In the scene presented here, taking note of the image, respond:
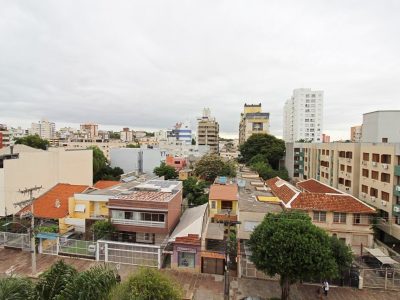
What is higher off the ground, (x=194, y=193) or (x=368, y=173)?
(x=368, y=173)

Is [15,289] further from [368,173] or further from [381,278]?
[368,173]

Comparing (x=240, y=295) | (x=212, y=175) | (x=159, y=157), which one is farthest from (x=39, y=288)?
(x=159, y=157)

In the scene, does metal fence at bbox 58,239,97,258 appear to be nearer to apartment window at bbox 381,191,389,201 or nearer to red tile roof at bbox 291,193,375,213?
red tile roof at bbox 291,193,375,213

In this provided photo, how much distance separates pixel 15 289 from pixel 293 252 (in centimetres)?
1414

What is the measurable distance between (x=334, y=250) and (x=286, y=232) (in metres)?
4.30

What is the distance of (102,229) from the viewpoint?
78.9 ft

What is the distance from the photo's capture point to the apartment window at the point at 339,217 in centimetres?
2538

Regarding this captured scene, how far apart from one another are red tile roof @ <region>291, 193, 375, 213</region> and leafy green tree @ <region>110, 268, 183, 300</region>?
16365mm

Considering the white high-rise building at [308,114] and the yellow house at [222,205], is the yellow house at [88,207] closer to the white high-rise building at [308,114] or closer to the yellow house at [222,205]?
the yellow house at [222,205]

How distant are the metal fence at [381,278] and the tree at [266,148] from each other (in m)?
42.1

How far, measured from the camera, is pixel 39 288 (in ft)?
43.5

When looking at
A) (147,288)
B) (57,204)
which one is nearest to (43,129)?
(57,204)

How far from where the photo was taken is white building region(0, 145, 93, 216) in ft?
109

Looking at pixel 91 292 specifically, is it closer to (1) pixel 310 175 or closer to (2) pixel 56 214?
(2) pixel 56 214
